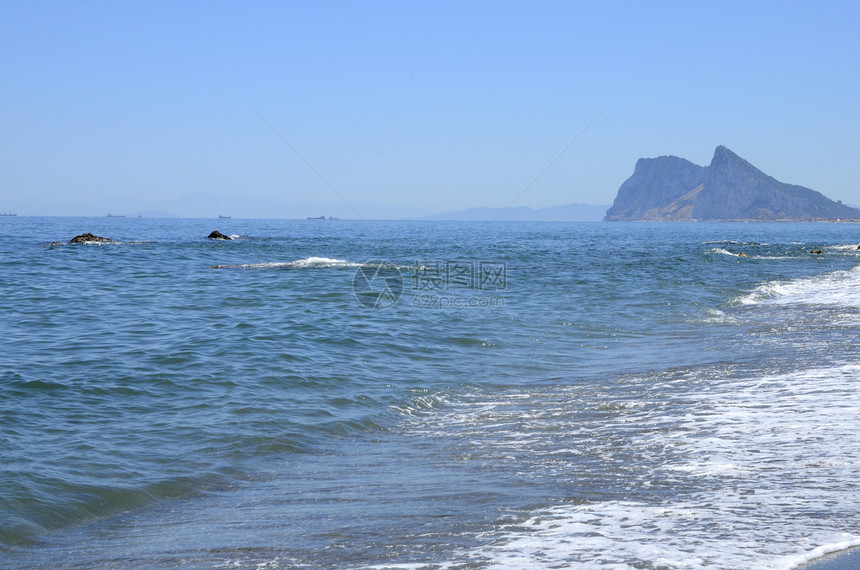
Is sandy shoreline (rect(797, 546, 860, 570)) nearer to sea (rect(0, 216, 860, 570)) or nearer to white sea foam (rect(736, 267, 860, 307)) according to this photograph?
sea (rect(0, 216, 860, 570))

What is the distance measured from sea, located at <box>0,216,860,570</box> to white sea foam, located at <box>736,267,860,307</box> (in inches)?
86.7

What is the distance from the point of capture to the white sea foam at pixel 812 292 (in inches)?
858

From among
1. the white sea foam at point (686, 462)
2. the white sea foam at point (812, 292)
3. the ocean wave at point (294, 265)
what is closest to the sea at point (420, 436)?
the white sea foam at point (686, 462)

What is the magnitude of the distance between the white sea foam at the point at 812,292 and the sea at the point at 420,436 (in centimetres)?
220

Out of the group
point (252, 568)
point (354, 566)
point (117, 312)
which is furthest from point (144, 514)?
point (117, 312)

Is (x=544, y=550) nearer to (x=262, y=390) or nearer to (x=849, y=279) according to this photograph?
(x=262, y=390)

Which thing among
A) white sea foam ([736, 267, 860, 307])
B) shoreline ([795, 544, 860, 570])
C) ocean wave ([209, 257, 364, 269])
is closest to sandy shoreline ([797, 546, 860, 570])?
shoreline ([795, 544, 860, 570])

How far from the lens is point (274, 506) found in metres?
6.42

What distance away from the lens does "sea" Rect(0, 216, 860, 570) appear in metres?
5.36

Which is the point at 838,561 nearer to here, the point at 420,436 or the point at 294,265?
the point at 420,436

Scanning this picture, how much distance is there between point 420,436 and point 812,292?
21.0 meters

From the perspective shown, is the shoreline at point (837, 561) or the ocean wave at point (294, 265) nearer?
the shoreline at point (837, 561)

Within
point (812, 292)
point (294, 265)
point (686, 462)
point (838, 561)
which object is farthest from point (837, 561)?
point (294, 265)

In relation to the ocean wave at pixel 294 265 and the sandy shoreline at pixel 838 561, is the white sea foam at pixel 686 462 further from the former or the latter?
the ocean wave at pixel 294 265
